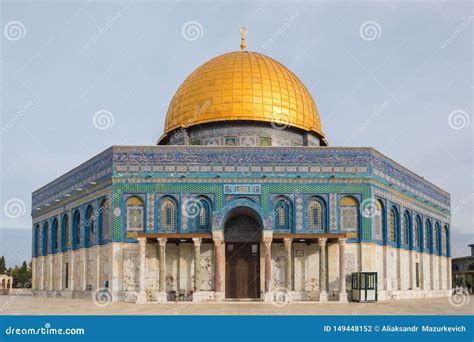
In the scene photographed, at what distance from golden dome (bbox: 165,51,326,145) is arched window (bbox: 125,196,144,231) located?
A: 228 inches

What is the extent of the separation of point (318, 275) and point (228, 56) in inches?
494

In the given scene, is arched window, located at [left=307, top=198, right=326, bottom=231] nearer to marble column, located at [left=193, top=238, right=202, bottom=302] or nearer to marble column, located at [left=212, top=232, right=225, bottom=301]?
marble column, located at [left=212, top=232, right=225, bottom=301]

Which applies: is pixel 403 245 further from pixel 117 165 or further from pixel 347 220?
pixel 117 165

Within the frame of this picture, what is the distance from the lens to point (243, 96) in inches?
1256

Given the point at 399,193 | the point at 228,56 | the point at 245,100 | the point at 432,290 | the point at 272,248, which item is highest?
the point at 228,56

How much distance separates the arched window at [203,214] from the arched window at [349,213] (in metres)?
5.46

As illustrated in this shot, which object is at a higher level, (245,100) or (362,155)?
(245,100)

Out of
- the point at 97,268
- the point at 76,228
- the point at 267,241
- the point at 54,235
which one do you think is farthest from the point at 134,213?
the point at 54,235

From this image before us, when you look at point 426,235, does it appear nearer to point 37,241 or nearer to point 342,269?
point 342,269

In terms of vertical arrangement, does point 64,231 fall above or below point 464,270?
above

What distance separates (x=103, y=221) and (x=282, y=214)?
7.77 meters

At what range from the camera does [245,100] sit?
104 feet

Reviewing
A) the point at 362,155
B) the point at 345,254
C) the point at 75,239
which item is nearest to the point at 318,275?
the point at 345,254

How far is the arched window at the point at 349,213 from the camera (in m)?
28.1
